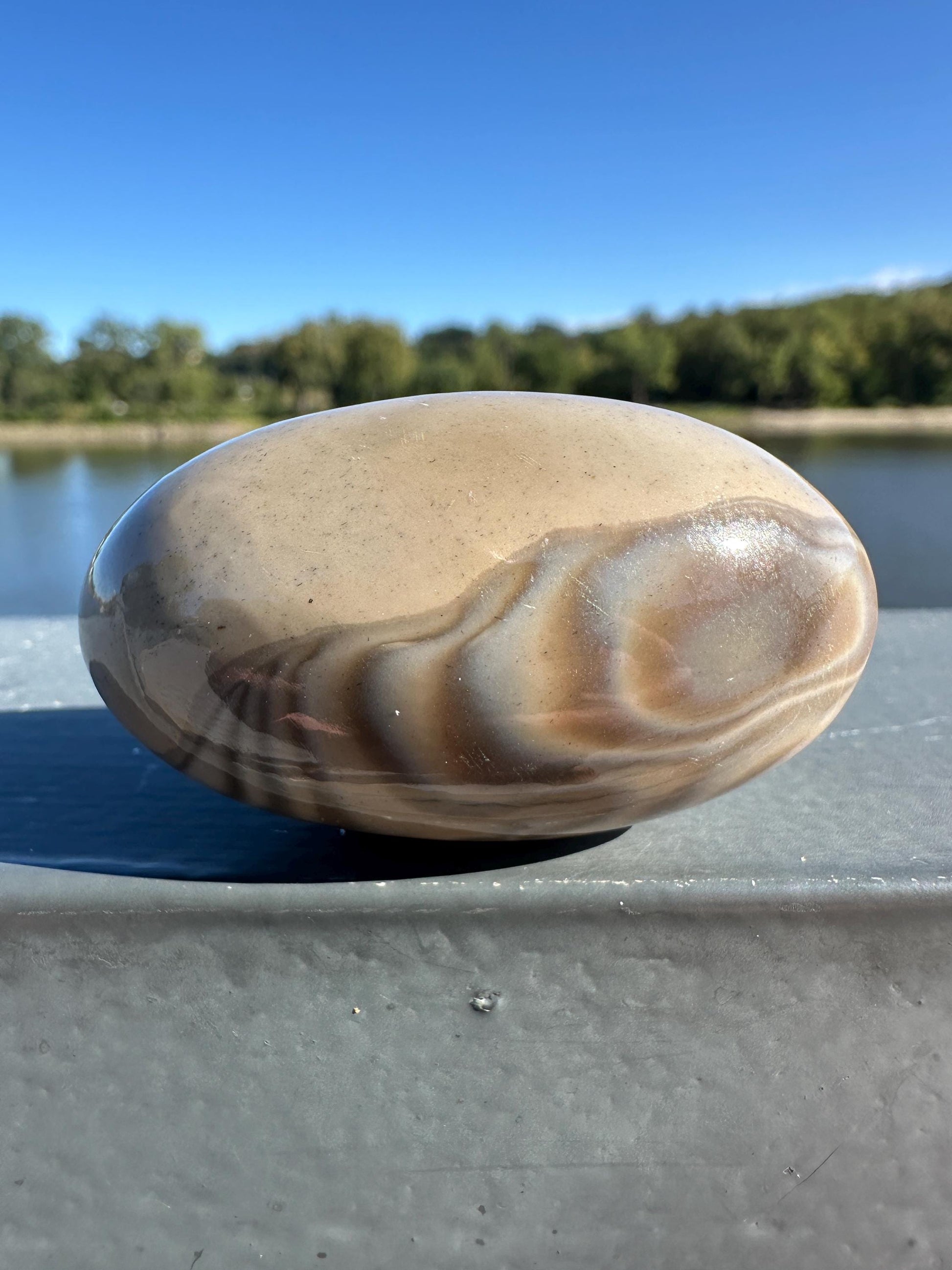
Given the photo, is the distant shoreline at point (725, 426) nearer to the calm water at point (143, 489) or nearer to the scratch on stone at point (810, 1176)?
the calm water at point (143, 489)

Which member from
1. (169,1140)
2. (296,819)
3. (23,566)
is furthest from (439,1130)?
(23,566)

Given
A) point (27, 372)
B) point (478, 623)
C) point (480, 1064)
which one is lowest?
point (480, 1064)

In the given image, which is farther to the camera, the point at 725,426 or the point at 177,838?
the point at 725,426

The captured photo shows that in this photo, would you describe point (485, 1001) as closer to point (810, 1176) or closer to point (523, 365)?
point (810, 1176)

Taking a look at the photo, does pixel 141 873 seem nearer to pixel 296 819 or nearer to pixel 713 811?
pixel 296 819

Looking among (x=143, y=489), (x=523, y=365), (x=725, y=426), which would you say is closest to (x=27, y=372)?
(x=523, y=365)

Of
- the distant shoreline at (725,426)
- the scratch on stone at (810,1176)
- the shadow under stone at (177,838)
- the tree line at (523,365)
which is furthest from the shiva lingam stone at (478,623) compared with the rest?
the tree line at (523,365)

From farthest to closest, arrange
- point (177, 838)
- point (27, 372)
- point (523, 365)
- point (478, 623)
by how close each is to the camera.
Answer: point (523, 365) < point (27, 372) < point (177, 838) < point (478, 623)
